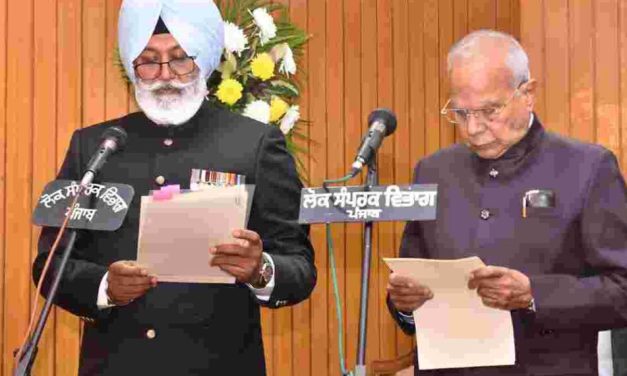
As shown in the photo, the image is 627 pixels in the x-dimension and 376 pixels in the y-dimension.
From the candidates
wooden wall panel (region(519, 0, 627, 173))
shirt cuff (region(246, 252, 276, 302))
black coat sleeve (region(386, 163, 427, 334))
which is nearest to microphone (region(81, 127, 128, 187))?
shirt cuff (region(246, 252, 276, 302))

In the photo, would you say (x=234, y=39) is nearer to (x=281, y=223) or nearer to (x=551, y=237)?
(x=281, y=223)

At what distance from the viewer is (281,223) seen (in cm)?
274

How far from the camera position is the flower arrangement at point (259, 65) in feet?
15.5

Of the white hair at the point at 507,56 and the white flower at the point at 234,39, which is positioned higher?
the white flower at the point at 234,39

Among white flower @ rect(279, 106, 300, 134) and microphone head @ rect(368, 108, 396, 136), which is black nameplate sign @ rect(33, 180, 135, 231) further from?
white flower @ rect(279, 106, 300, 134)

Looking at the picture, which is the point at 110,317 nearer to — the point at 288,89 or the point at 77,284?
the point at 77,284

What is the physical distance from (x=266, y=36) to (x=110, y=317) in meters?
2.44

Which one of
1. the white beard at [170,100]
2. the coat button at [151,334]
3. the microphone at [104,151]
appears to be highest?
the white beard at [170,100]

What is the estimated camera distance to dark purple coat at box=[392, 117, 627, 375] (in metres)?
2.44

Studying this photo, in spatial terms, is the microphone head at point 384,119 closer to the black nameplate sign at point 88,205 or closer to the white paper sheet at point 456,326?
the white paper sheet at point 456,326

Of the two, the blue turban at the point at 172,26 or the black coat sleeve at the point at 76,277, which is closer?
the black coat sleeve at the point at 76,277

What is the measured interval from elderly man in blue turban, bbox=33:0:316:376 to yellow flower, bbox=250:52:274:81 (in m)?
1.83

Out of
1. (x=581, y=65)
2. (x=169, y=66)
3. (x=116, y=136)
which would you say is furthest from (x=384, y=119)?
(x=581, y=65)

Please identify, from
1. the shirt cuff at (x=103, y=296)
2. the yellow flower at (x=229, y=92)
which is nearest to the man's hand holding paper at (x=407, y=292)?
the shirt cuff at (x=103, y=296)
